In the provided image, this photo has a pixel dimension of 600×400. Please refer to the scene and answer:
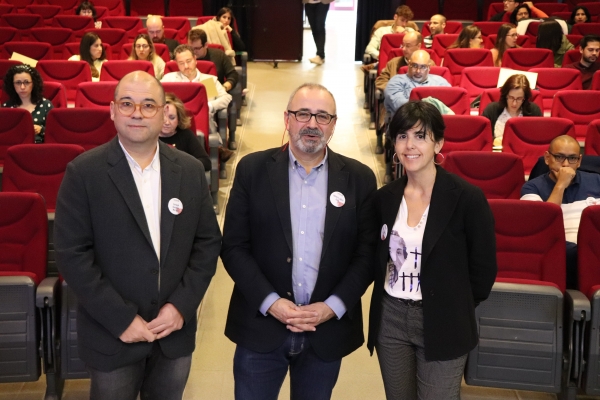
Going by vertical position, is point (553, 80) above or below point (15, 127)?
above

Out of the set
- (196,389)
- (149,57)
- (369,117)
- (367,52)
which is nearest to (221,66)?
(149,57)

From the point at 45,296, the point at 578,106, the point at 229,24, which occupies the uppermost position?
the point at 229,24

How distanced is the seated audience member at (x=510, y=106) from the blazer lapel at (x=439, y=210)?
10.5 ft

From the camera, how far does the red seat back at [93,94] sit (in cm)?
545

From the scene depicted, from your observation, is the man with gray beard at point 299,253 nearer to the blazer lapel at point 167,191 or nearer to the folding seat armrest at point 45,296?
the blazer lapel at point 167,191

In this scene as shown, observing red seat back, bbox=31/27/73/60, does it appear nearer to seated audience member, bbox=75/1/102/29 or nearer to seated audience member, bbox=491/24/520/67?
seated audience member, bbox=75/1/102/29

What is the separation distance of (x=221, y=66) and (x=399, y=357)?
530cm

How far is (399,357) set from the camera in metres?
2.17

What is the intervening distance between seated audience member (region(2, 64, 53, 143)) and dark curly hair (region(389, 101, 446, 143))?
3.65 m

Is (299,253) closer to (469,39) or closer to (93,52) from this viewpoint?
(93,52)

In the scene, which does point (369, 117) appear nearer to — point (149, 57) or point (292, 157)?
point (149, 57)

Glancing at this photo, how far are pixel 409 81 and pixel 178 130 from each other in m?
2.07

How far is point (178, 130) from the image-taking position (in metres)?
4.43

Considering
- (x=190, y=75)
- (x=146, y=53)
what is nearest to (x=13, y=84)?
(x=190, y=75)
